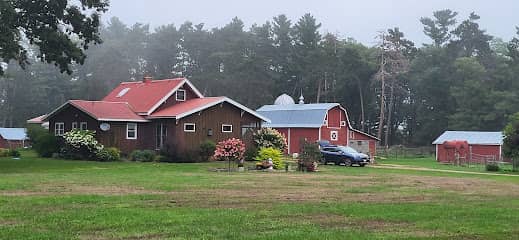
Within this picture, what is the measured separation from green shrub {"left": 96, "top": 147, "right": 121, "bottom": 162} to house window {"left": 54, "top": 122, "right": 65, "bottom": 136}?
6886 millimetres

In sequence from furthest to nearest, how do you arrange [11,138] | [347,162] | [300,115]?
[11,138]
[300,115]
[347,162]

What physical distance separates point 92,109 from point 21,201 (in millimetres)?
27189

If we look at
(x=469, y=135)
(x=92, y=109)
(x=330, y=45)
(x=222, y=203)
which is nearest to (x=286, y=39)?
(x=330, y=45)

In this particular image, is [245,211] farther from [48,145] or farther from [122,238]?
[48,145]

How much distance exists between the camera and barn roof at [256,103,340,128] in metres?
54.0

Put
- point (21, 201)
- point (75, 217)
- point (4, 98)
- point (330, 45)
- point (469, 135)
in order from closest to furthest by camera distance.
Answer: point (75, 217)
point (21, 201)
point (469, 135)
point (330, 45)
point (4, 98)

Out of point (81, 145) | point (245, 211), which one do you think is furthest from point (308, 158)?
point (245, 211)

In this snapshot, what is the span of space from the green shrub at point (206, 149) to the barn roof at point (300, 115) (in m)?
16.1

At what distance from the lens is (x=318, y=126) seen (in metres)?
53.4

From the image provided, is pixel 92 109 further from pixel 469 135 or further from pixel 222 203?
pixel 469 135

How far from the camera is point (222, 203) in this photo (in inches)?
584

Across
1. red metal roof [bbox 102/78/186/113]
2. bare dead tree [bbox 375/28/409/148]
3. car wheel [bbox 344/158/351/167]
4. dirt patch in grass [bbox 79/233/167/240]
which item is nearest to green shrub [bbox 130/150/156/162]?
red metal roof [bbox 102/78/186/113]

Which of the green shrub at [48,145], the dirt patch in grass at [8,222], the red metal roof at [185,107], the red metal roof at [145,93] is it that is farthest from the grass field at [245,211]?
the red metal roof at [145,93]

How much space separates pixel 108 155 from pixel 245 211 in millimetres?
26070
